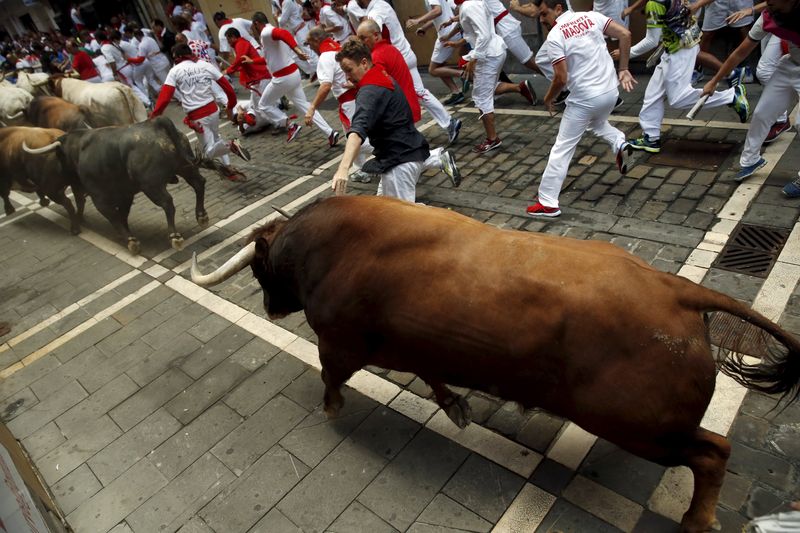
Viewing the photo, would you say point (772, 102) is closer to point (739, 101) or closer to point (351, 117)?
point (739, 101)

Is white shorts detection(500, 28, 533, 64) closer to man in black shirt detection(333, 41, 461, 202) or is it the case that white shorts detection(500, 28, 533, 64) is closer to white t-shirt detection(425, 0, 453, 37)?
white t-shirt detection(425, 0, 453, 37)

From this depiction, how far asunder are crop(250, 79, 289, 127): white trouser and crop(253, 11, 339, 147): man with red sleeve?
21 centimetres

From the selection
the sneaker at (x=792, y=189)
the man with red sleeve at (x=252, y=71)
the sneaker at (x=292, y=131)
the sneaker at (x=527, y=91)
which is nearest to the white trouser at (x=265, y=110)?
the man with red sleeve at (x=252, y=71)

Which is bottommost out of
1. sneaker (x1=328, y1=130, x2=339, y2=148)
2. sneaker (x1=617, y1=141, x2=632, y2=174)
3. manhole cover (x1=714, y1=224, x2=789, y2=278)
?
manhole cover (x1=714, y1=224, x2=789, y2=278)

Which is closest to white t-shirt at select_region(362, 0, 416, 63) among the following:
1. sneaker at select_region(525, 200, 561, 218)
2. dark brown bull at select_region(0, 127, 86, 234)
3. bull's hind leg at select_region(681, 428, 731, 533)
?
sneaker at select_region(525, 200, 561, 218)

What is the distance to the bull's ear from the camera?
147 inches

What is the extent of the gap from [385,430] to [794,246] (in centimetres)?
388

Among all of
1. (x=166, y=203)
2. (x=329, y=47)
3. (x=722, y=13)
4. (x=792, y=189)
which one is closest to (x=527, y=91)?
(x=722, y=13)

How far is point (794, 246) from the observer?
4.59m

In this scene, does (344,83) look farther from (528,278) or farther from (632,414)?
(632,414)

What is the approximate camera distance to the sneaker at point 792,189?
16.9ft

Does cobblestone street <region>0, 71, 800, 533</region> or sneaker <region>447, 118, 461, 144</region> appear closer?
cobblestone street <region>0, 71, 800, 533</region>

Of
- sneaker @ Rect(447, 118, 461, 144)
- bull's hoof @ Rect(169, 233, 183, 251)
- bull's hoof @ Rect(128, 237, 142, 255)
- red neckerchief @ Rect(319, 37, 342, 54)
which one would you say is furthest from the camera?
sneaker @ Rect(447, 118, 461, 144)

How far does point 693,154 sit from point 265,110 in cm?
774
